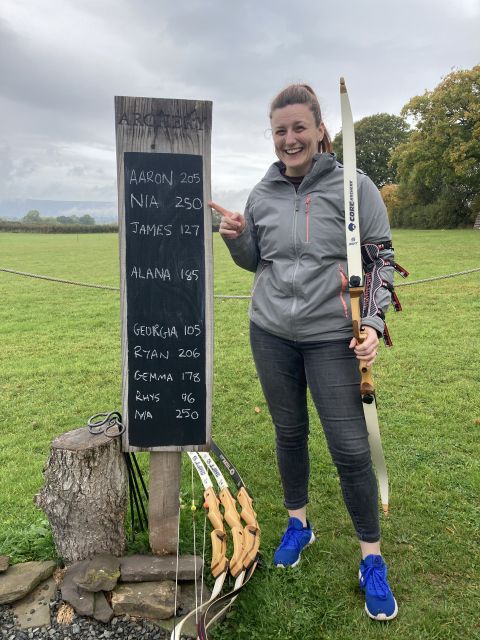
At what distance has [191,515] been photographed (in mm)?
3305

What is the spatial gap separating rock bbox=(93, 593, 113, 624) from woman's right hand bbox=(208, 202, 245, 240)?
1887 millimetres

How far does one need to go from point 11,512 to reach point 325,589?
84.8 inches

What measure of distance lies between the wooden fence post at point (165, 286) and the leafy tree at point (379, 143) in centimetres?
4662

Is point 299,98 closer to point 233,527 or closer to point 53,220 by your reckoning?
point 233,527

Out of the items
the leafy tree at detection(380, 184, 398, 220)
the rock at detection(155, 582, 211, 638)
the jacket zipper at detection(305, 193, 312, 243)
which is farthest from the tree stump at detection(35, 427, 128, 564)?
the leafy tree at detection(380, 184, 398, 220)

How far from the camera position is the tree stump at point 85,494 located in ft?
8.38

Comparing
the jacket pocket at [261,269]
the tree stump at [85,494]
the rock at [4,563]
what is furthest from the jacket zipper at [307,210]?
the rock at [4,563]

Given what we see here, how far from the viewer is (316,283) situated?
230cm

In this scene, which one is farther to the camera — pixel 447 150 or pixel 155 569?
pixel 447 150

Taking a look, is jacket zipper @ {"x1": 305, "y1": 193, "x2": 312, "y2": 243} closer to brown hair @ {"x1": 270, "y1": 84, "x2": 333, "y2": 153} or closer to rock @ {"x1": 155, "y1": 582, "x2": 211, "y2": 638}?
brown hair @ {"x1": 270, "y1": 84, "x2": 333, "y2": 153}

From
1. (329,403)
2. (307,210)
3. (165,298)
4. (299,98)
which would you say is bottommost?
(329,403)

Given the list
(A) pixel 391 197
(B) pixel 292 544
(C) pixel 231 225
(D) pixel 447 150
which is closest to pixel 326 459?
(B) pixel 292 544

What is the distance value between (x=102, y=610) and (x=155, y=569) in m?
0.30

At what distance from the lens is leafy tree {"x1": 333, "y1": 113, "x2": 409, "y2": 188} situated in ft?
151
